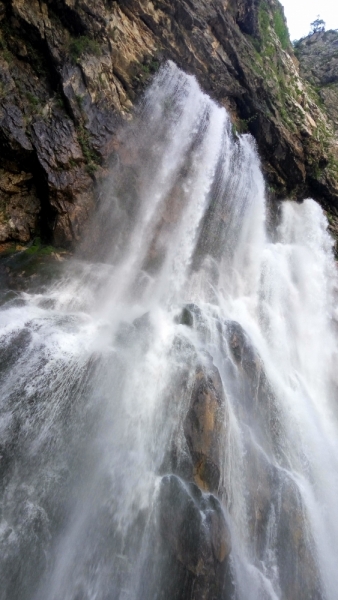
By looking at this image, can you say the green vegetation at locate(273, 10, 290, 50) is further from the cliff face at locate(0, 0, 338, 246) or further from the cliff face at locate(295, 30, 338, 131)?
the cliff face at locate(0, 0, 338, 246)

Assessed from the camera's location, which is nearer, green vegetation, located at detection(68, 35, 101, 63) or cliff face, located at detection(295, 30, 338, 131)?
green vegetation, located at detection(68, 35, 101, 63)

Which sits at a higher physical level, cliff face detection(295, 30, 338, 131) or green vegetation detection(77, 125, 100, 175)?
cliff face detection(295, 30, 338, 131)

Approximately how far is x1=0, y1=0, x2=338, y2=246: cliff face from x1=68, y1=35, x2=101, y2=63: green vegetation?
4 cm

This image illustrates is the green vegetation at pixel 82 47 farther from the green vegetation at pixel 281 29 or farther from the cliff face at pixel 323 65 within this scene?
the cliff face at pixel 323 65

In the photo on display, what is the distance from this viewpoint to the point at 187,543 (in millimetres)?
6797

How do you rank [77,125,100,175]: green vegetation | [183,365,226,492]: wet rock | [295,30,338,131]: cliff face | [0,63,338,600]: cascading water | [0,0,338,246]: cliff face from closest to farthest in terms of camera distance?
[0,63,338,600]: cascading water < [183,365,226,492]: wet rock < [0,0,338,246]: cliff face < [77,125,100,175]: green vegetation < [295,30,338,131]: cliff face

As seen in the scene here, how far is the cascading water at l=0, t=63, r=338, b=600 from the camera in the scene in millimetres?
6699

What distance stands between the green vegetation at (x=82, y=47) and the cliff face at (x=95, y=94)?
0.14 ft

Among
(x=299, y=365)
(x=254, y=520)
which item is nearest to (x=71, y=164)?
(x=299, y=365)

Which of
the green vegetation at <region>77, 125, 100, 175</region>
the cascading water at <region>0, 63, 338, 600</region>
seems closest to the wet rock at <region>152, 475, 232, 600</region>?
the cascading water at <region>0, 63, 338, 600</region>

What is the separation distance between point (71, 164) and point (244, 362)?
31.3 feet

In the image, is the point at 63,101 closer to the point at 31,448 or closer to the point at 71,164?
the point at 71,164

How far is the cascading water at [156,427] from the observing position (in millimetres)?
6699

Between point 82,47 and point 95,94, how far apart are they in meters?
1.84
